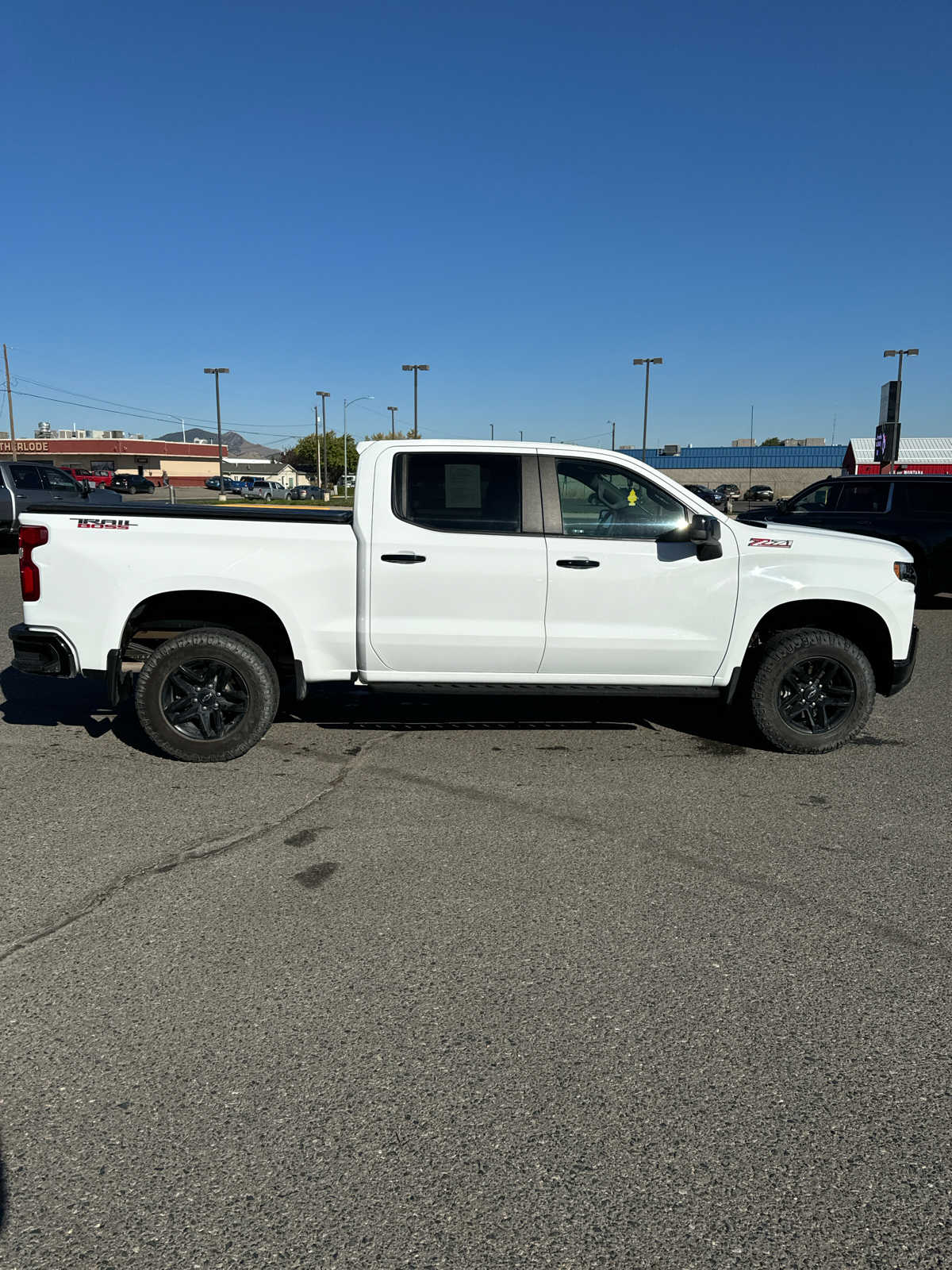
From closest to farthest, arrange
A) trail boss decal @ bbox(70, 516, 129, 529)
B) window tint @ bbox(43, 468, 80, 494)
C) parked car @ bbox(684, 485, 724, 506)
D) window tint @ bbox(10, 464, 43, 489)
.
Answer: trail boss decal @ bbox(70, 516, 129, 529), parked car @ bbox(684, 485, 724, 506), window tint @ bbox(10, 464, 43, 489), window tint @ bbox(43, 468, 80, 494)

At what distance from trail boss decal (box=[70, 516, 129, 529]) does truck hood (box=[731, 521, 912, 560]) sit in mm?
3782

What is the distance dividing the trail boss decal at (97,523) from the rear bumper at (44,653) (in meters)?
0.67

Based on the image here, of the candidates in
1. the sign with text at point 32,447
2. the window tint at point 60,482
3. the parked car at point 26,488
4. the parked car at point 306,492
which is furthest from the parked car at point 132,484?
the sign with text at point 32,447

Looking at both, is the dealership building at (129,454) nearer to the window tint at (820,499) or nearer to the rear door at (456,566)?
the window tint at (820,499)

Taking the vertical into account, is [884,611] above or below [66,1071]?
above

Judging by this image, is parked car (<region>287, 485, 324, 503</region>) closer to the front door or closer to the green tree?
the green tree

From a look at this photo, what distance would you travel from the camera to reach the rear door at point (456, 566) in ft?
18.7

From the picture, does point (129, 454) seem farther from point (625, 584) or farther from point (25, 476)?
point (625, 584)

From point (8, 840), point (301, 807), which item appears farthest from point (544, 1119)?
point (8, 840)

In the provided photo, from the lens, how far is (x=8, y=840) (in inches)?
180

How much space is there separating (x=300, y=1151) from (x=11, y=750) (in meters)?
4.49

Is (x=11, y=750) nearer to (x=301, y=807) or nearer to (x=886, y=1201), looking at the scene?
(x=301, y=807)

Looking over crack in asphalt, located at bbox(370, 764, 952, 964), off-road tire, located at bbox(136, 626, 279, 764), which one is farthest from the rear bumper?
crack in asphalt, located at bbox(370, 764, 952, 964)

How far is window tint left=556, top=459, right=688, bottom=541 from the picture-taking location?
586cm
